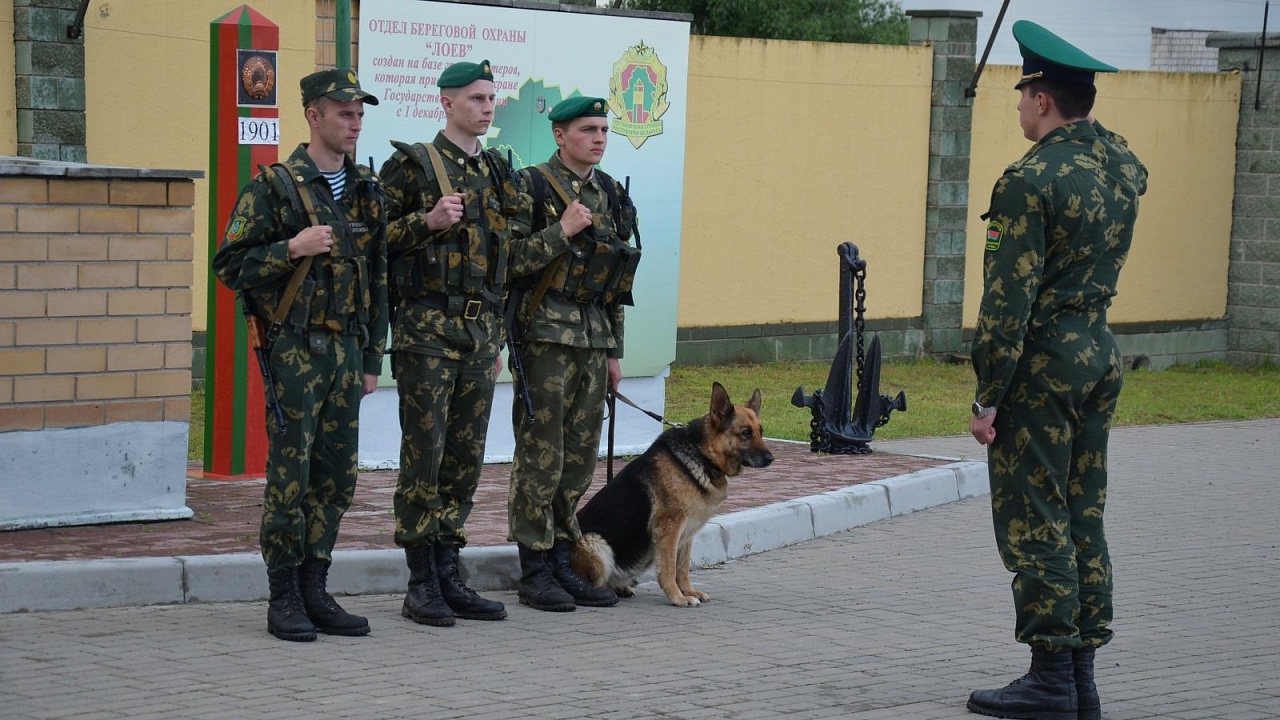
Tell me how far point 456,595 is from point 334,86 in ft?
7.15

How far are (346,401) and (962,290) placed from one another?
1271 cm

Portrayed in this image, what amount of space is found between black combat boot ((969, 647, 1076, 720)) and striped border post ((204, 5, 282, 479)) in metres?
5.15

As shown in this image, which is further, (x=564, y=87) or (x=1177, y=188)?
(x=1177, y=188)

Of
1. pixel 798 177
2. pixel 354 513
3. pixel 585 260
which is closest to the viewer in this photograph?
pixel 585 260

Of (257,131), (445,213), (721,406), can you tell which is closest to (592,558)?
(721,406)

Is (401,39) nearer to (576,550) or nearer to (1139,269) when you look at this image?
(576,550)

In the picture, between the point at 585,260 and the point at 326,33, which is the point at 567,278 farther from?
the point at 326,33

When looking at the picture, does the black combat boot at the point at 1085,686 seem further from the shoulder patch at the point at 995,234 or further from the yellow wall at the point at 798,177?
the yellow wall at the point at 798,177

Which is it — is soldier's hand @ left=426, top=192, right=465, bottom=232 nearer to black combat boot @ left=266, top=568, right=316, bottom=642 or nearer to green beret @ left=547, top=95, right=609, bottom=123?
green beret @ left=547, top=95, right=609, bottom=123

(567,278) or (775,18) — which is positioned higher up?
(775,18)

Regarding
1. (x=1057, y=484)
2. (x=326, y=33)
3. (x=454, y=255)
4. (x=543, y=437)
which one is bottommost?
(x=543, y=437)

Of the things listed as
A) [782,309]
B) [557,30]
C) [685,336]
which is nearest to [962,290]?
[782,309]

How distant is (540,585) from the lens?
7199 mm

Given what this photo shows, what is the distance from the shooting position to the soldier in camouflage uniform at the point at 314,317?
623 centimetres
